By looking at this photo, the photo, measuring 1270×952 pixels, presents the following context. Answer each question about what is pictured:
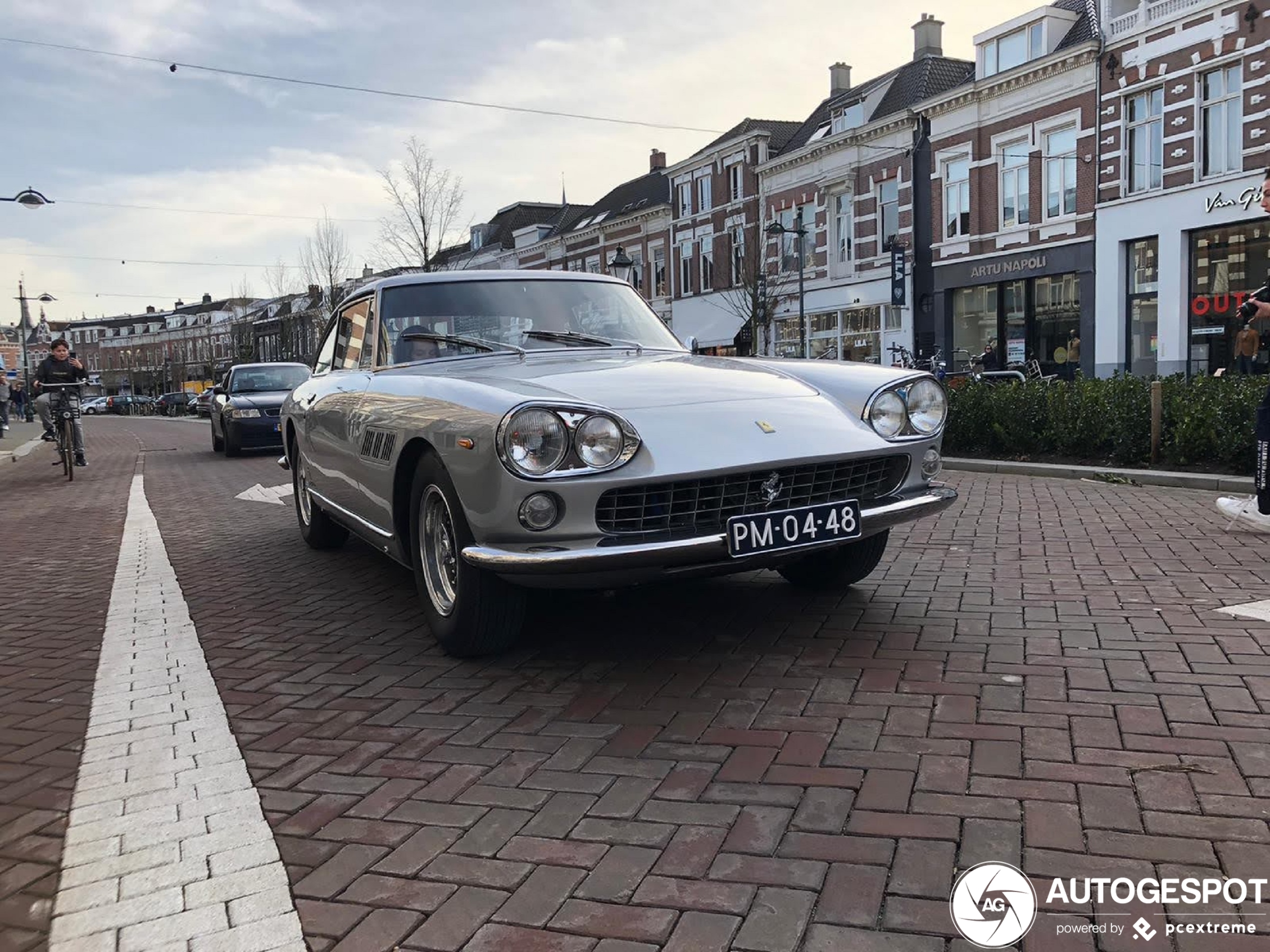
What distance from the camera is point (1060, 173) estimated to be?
2405 cm

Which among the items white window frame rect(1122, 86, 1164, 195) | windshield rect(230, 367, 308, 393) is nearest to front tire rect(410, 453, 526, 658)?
windshield rect(230, 367, 308, 393)

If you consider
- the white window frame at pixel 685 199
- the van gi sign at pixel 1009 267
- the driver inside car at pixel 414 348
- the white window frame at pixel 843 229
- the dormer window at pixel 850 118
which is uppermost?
the dormer window at pixel 850 118

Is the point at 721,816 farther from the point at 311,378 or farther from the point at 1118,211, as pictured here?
the point at 1118,211

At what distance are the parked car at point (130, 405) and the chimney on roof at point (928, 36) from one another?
64.4m

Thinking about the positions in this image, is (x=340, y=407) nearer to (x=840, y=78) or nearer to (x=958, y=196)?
(x=958, y=196)

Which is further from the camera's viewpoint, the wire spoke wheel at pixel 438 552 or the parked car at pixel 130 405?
the parked car at pixel 130 405

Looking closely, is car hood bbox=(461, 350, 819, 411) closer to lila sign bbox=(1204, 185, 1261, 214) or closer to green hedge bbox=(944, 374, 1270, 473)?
green hedge bbox=(944, 374, 1270, 473)

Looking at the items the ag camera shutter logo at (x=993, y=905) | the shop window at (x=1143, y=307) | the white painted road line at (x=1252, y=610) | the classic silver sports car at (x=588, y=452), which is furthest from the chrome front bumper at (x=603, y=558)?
the shop window at (x=1143, y=307)

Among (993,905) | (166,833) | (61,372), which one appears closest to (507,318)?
(166,833)

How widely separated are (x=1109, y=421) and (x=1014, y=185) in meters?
18.0

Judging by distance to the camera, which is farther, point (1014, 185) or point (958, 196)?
point (958, 196)

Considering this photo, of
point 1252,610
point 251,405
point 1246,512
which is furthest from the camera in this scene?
point 251,405

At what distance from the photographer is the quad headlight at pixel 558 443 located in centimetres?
317

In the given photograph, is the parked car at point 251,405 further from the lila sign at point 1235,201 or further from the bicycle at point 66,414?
the lila sign at point 1235,201
